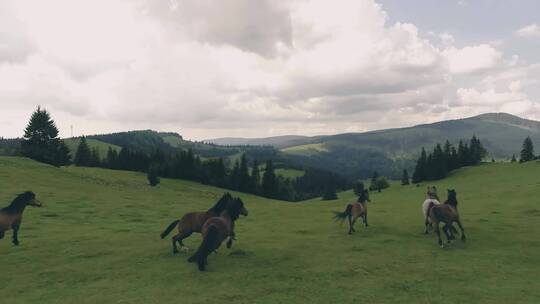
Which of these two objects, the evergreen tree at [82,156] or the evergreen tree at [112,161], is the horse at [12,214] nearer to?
the evergreen tree at [82,156]

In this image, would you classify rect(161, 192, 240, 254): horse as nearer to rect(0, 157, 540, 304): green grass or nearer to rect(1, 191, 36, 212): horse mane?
rect(0, 157, 540, 304): green grass

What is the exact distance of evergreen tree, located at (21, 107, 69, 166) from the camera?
278ft

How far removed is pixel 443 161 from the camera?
117 m

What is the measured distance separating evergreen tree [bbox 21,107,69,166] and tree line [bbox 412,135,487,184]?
318ft

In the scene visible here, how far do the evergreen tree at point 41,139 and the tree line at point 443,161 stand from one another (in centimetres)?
9678

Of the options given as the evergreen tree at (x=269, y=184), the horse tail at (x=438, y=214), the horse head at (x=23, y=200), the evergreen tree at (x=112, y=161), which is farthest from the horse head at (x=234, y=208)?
the evergreen tree at (x=112, y=161)

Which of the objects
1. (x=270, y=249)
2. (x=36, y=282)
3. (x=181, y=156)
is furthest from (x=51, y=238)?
(x=181, y=156)

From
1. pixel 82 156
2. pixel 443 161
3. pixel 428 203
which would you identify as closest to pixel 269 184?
pixel 443 161

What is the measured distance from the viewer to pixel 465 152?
124m

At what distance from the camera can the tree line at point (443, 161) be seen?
4417 inches

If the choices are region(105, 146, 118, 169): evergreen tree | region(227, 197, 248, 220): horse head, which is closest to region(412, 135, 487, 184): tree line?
region(105, 146, 118, 169): evergreen tree

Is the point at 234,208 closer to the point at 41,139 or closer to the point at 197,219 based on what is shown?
the point at 197,219

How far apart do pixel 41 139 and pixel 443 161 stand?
107437 mm

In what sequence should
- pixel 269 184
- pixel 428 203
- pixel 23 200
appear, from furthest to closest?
pixel 269 184
pixel 428 203
pixel 23 200
